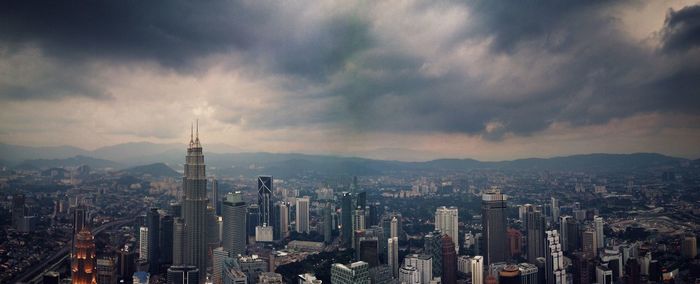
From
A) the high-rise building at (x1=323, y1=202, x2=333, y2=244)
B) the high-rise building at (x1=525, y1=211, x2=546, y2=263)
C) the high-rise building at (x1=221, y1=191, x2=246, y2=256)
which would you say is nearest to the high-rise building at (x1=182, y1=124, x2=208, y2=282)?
the high-rise building at (x1=221, y1=191, x2=246, y2=256)

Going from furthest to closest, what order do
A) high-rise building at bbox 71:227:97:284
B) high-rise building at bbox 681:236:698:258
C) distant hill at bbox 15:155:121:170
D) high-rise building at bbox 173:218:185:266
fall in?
high-rise building at bbox 173:218:185:266 → high-rise building at bbox 71:227:97:284 → high-rise building at bbox 681:236:698:258 → distant hill at bbox 15:155:121:170

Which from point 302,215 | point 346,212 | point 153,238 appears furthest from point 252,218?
point 153,238

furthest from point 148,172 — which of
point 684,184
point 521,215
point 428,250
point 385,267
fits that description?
point 684,184

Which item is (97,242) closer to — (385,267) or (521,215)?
(385,267)

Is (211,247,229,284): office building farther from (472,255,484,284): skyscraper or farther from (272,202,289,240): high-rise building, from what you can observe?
(472,255,484,284): skyscraper

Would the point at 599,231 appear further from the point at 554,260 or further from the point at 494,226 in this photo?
the point at 494,226

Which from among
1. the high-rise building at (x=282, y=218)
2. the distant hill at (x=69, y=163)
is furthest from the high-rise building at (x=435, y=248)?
the distant hill at (x=69, y=163)
